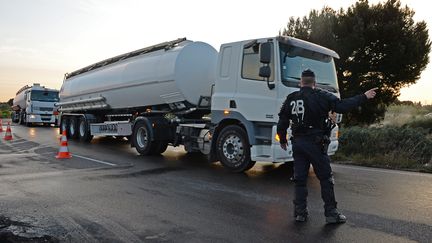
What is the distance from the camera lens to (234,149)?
8.41 metres

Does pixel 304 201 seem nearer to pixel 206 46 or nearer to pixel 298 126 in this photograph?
pixel 298 126

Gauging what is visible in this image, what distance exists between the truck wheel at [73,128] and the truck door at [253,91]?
10769 mm

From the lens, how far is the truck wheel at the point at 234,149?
8203 millimetres

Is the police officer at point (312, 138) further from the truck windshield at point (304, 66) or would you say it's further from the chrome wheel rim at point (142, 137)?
the chrome wheel rim at point (142, 137)

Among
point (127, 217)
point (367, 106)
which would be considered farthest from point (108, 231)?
point (367, 106)

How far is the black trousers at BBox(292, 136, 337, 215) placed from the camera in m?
5.00

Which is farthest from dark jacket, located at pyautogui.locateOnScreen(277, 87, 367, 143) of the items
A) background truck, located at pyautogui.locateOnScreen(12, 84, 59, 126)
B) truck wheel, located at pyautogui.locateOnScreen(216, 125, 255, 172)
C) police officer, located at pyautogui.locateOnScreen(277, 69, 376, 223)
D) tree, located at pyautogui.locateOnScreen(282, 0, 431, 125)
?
background truck, located at pyautogui.locateOnScreen(12, 84, 59, 126)

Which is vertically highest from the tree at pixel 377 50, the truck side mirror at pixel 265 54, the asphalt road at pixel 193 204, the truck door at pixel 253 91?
the tree at pixel 377 50

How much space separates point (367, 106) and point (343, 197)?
58.1 ft

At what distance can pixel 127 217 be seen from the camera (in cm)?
520

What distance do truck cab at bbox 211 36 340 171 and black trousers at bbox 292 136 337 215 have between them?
2466mm

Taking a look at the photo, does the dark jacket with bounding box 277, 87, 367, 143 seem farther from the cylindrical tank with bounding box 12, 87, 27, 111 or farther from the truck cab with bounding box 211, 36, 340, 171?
the cylindrical tank with bounding box 12, 87, 27, 111

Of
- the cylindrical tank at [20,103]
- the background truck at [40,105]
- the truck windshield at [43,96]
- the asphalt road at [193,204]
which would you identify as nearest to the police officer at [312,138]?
the asphalt road at [193,204]

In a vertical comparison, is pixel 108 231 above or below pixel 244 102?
below
